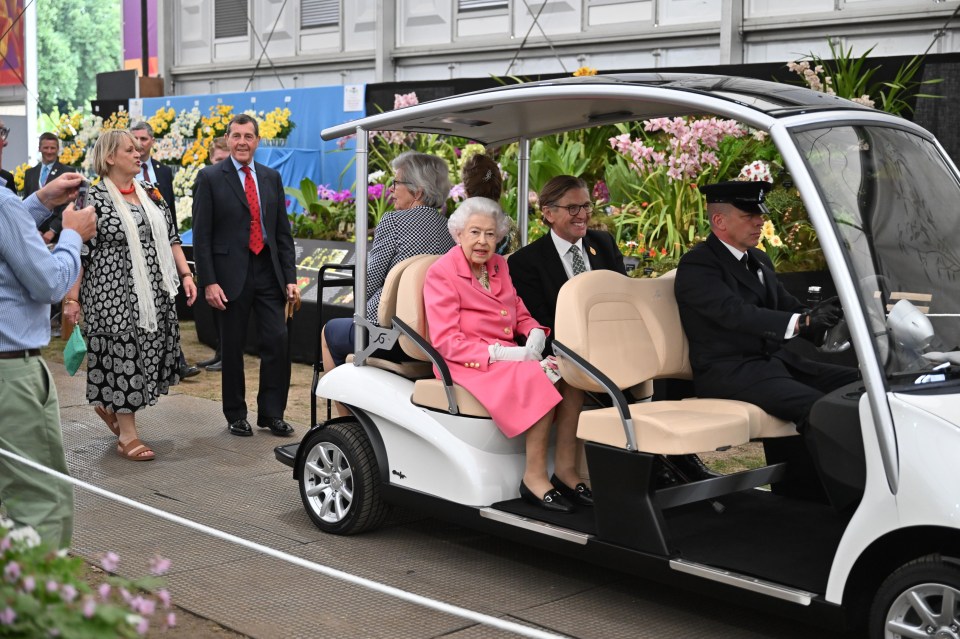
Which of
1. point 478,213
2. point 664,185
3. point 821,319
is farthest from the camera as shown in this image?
point 664,185

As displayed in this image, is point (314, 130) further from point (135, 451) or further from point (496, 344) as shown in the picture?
point (496, 344)

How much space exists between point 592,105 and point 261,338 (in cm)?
306

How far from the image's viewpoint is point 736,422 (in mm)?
4094

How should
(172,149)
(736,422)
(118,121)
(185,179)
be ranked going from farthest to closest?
(118,121) → (172,149) → (185,179) → (736,422)

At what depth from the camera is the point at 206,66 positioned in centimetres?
1742

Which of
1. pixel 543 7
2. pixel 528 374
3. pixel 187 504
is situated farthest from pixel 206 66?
pixel 528 374

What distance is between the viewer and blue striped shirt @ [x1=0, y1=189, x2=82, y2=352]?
3.58 m

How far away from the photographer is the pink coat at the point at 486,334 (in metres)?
4.52

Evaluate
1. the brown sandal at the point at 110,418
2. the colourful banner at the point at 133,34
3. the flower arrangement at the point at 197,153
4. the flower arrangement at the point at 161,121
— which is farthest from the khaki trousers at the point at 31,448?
the colourful banner at the point at 133,34

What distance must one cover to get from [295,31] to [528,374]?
40.9ft

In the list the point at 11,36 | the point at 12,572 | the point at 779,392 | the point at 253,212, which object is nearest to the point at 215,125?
the point at 253,212

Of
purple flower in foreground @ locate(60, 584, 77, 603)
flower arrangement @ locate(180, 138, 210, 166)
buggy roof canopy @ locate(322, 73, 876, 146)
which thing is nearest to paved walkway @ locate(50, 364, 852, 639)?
buggy roof canopy @ locate(322, 73, 876, 146)

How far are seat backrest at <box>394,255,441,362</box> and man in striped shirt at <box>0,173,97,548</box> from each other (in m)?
1.49

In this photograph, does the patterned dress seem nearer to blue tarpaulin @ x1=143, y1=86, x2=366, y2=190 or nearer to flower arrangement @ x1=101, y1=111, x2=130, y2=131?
blue tarpaulin @ x1=143, y1=86, x2=366, y2=190
